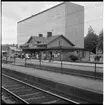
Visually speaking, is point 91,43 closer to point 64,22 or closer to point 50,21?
point 50,21

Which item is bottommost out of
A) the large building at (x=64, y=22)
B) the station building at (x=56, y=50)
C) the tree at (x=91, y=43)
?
the station building at (x=56, y=50)

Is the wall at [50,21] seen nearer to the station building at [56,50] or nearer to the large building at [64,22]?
the large building at [64,22]

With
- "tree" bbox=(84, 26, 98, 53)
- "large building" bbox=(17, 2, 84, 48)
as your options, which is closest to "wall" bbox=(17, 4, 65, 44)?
"large building" bbox=(17, 2, 84, 48)

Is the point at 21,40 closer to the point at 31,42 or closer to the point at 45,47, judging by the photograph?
the point at 31,42

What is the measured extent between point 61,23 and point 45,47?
17.2 m

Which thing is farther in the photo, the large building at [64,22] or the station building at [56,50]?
the large building at [64,22]

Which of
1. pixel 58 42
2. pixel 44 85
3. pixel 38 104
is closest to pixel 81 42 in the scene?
pixel 58 42

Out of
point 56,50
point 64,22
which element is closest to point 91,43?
point 64,22

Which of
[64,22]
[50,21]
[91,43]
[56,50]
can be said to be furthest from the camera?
[91,43]

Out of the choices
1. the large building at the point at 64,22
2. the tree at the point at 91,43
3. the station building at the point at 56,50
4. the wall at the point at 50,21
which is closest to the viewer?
the station building at the point at 56,50

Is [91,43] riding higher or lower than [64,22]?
lower

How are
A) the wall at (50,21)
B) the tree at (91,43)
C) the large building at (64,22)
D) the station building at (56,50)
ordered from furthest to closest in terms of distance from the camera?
the tree at (91,43)
the wall at (50,21)
the large building at (64,22)
the station building at (56,50)

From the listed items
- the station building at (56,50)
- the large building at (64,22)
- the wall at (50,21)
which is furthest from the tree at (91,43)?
the station building at (56,50)

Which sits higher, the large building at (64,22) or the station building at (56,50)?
the large building at (64,22)
